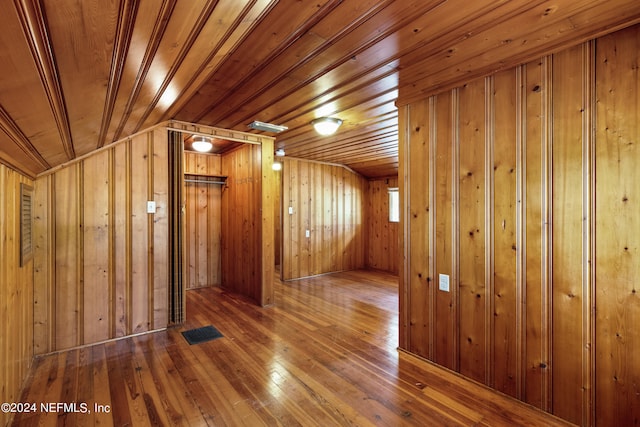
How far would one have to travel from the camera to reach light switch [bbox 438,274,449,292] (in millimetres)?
2582

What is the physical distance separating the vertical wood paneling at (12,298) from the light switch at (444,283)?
10.0 ft

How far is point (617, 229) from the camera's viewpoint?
178 cm

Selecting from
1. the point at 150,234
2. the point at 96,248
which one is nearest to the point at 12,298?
the point at 96,248

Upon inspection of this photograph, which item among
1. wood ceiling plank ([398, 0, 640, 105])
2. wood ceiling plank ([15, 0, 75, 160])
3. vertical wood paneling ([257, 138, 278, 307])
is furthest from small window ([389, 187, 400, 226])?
wood ceiling plank ([15, 0, 75, 160])

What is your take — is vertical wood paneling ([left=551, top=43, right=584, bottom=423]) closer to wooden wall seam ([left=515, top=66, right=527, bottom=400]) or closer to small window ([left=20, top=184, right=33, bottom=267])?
wooden wall seam ([left=515, top=66, right=527, bottom=400])

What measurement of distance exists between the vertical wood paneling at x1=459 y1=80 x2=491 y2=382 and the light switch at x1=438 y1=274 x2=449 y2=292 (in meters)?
0.12

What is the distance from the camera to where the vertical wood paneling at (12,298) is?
5.97 feet

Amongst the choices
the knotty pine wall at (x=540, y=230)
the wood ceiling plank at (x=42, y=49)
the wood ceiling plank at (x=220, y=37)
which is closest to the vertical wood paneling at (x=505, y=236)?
the knotty pine wall at (x=540, y=230)

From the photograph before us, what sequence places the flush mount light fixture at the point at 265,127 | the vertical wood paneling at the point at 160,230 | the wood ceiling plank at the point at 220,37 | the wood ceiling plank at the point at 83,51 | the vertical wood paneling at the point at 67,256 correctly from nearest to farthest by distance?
the wood ceiling plank at the point at 83,51 → the wood ceiling plank at the point at 220,37 → the vertical wood paneling at the point at 67,256 → the vertical wood paneling at the point at 160,230 → the flush mount light fixture at the point at 265,127

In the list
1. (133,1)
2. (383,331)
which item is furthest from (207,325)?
(133,1)

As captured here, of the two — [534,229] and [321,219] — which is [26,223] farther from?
[321,219]

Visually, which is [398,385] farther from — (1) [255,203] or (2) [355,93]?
(1) [255,203]

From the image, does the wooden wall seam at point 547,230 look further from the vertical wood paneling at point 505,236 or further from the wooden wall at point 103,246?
the wooden wall at point 103,246

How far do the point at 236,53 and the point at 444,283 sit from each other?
241 centimetres
